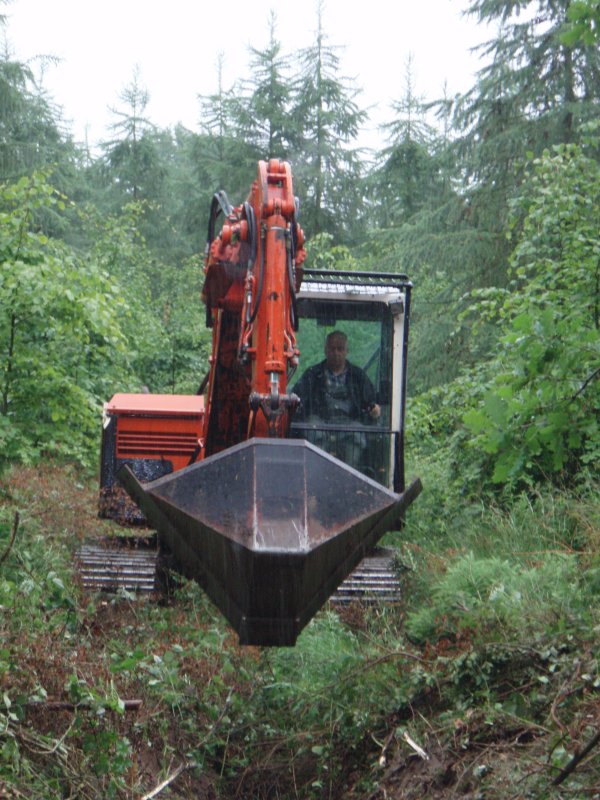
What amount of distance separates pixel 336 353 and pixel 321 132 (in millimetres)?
17543

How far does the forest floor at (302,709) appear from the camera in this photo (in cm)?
413

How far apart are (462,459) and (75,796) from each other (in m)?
6.78

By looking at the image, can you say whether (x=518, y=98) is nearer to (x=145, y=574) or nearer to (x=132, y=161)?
(x=145, y=574)

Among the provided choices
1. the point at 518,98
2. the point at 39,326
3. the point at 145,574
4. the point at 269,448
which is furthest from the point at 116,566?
the point at 518,98

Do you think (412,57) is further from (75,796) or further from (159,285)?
(75,796)

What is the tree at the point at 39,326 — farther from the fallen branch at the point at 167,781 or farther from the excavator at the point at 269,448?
the fallen branch at the point at 167,781

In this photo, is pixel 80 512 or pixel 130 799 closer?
pixel 130 799

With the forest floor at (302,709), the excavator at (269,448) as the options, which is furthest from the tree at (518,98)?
the forest floor at (302,709)

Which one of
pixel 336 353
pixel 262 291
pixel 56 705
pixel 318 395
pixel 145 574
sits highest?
pixel 262 291

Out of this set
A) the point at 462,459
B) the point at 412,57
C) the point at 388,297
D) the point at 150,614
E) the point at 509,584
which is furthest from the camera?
the point at 412,57

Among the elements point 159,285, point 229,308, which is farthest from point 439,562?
point 159,285

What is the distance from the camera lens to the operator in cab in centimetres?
809

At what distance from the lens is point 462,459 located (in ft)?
33.7

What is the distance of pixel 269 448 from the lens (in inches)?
174
